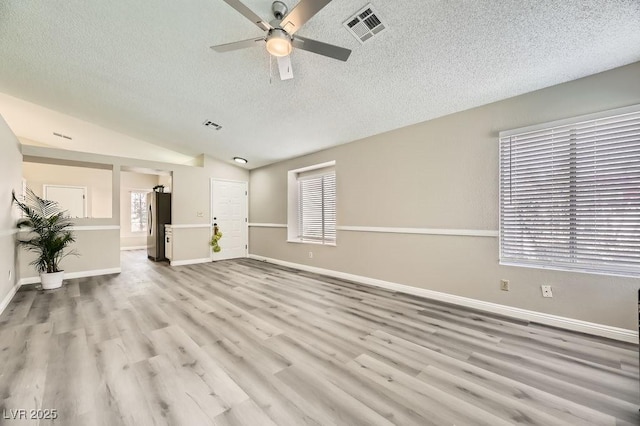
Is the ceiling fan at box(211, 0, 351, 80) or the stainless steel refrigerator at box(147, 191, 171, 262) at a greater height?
the ceiling fan at box(211, 0, 351, 80)

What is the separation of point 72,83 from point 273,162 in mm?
3505

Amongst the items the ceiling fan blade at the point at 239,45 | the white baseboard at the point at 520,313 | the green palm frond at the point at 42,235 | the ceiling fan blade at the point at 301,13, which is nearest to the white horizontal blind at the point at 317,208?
the white baseboard at the point at 520,313

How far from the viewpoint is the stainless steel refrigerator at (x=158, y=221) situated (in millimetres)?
6438

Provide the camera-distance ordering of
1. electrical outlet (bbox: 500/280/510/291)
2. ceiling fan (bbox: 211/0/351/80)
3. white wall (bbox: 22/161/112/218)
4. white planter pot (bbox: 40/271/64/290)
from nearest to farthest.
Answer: ceiling fan (bbox: 211/0/351/80), electrical outlet (bbox: 500/280/510/291), white planter pot (bbox: 40/271/64/290), white wall (bbox: 22/161/112/218)

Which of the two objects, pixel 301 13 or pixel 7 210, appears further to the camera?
pixel 7 210

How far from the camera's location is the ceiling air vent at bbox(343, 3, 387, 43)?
2080 millimetres

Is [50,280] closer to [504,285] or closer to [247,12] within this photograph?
[247,12]

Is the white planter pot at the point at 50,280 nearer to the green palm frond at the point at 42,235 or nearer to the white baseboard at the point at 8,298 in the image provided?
the green palm frond at the point at 42,235

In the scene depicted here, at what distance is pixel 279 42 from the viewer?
1.97 meters

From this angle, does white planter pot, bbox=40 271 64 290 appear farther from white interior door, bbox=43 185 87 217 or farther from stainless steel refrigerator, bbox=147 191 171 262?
white interior door, bbox=43 185 87 217

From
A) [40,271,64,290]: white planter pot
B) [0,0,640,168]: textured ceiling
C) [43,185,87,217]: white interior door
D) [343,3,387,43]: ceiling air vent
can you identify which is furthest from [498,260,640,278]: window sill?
[43,185,87,217]: white interior door

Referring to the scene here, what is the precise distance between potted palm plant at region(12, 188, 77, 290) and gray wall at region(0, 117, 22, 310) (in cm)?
20

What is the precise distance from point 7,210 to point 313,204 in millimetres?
4548

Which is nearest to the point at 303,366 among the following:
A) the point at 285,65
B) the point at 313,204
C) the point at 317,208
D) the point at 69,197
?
the point at 285,65
